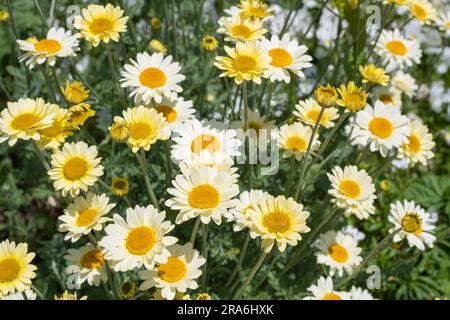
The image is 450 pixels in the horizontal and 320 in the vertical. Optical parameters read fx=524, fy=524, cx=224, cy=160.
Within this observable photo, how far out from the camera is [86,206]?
192 cm

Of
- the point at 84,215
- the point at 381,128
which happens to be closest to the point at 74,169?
the point at 84,215

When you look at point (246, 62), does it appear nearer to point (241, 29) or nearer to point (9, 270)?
point (241, 29)

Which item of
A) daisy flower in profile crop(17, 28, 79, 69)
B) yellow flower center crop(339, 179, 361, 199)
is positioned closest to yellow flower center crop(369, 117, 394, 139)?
yellow flower center crop(339, 179, 361, 199)

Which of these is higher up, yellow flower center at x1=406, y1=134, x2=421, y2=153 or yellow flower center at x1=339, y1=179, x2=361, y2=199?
yellow flower center at x1=406, y1=134, x2=421, y2=153

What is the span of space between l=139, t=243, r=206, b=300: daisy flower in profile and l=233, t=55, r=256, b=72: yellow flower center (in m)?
0.68

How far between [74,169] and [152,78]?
50 cm

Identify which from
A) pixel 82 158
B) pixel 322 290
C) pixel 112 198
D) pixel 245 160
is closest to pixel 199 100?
pixel 245 160

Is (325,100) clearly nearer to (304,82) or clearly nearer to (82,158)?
(82,158)

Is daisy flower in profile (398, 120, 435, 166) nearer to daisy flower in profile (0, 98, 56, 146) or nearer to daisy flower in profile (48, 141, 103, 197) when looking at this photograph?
daisy flower in profile (48, 141, 103, 197)

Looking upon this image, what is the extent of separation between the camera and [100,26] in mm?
2135

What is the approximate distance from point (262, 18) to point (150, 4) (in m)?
0.92

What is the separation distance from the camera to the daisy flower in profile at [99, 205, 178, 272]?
1.71 metres

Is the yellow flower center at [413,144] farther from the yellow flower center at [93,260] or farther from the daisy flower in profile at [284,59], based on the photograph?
the yellow flower center at [93,260]

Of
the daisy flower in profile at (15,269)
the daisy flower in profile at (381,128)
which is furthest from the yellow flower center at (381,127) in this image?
the daisy flower in profile at (15,269)
